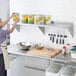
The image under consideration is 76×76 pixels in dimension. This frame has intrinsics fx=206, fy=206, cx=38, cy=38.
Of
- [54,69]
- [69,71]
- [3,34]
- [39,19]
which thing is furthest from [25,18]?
[69,71]

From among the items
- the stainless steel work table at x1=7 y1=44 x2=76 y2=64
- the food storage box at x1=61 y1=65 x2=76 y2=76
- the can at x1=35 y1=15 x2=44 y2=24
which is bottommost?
the food storage box at x1=61 y1=65 x2=76 y2=76

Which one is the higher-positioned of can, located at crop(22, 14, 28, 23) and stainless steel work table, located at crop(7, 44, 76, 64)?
can, located at crop(22, 14, 28, 23)

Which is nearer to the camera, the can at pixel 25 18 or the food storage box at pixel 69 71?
the food storage box at pixel 69 71

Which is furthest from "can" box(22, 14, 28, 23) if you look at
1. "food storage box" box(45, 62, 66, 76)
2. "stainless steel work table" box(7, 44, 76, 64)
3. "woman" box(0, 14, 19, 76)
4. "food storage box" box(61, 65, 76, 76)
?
"food storage box" box(61, 65, 76, 76)

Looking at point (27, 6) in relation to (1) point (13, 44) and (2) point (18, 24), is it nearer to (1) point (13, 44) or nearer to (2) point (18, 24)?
(2) point (18, 24)

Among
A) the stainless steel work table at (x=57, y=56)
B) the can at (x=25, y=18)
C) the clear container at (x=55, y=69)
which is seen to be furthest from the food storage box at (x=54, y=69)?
the can at (x=25, y=18)

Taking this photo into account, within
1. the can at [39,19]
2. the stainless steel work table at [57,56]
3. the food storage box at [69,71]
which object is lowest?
the food storage box at [69,71]

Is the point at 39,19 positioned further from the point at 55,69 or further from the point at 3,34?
the point at 55,69

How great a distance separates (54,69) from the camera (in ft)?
9.75

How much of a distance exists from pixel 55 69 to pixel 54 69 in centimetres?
2

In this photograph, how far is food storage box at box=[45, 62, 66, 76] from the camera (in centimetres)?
284

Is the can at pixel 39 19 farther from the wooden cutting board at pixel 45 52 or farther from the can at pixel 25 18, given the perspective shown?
the wooden cutting board at pixel 45 52

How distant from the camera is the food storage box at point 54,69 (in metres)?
2.84

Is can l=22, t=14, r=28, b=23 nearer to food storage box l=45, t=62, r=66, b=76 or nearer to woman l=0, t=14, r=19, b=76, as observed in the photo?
woman l=0, t=14, r=19, b=76
